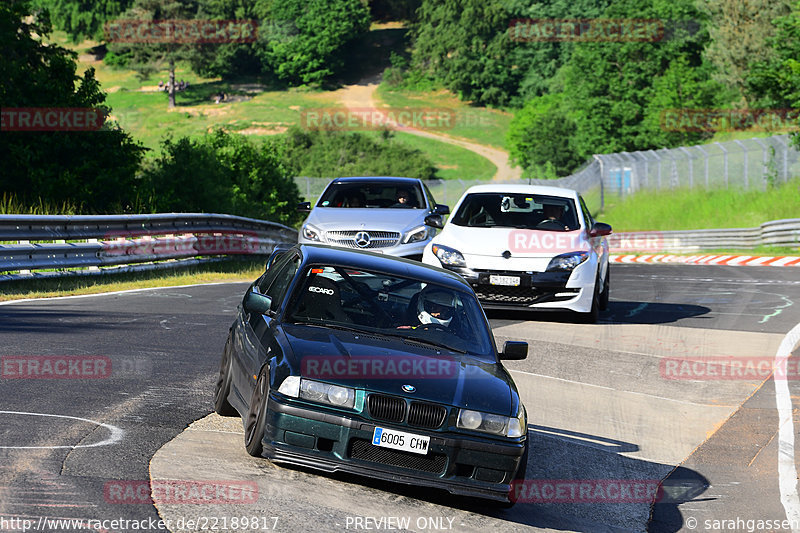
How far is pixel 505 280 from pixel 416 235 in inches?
143

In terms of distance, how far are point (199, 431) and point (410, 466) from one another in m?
1.86

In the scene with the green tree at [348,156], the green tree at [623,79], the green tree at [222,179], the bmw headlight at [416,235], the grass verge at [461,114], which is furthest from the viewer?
the grass verge at [461,114]

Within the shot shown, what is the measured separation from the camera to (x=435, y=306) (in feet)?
25.1

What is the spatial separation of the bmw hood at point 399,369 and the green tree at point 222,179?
22.0m

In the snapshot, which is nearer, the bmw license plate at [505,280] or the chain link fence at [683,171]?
the bmw license plate at [505,280]

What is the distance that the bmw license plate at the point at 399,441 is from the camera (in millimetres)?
6238

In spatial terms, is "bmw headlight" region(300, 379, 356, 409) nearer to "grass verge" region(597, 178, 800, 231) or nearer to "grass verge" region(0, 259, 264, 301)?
"grass verge" region(0, 259, 264, 301)

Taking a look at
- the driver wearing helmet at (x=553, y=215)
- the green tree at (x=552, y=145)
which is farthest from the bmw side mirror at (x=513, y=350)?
the green tree at (x=552, y=145)

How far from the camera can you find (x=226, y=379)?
316 inches

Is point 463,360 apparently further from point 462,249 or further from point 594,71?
point 594,71

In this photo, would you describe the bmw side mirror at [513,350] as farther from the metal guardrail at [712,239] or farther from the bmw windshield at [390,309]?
the metal guardrail at [712,239]

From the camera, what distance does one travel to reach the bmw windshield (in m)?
7.34

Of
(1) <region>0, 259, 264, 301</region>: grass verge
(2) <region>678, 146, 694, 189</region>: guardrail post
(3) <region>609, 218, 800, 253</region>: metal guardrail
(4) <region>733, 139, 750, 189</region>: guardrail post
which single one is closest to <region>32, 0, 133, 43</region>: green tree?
(2) <region>678, 146, 694, 189</region>: guardrail post

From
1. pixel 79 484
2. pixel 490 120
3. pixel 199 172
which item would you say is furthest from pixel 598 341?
pixel 490 120
